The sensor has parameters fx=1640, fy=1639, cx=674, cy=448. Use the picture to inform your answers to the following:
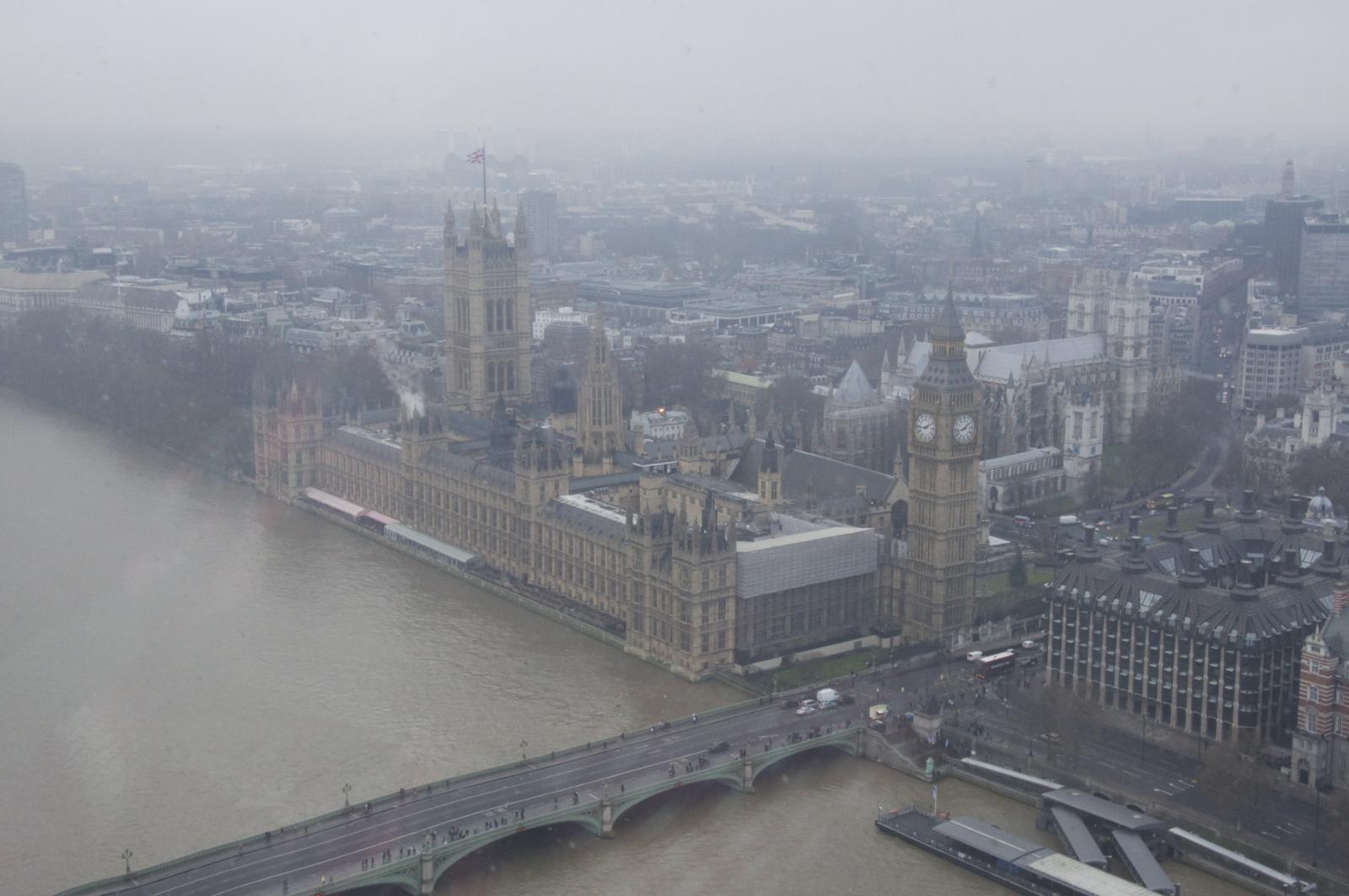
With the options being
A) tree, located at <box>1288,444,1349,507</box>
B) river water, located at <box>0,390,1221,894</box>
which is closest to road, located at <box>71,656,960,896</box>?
river water, located at <box>0,390,1221,894</box>

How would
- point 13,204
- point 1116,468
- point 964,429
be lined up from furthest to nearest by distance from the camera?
point 13,204 < point 1116,468 < point 964,429

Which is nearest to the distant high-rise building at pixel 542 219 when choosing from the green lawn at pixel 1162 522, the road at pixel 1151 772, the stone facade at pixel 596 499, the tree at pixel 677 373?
the tree at pixel 677 373

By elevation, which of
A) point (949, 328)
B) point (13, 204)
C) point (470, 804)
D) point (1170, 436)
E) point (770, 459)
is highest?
point (13, 204)

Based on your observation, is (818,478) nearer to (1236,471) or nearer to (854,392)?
(854,392)

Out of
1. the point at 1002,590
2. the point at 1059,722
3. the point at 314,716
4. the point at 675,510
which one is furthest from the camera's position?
the point at 675,510

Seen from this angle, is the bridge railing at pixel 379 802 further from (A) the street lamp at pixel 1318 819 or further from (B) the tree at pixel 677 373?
(B) the tree at pixel 677 373

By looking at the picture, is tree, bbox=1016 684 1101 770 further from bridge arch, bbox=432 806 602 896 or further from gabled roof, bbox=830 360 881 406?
gabled roof, bbox=830 360 881 406

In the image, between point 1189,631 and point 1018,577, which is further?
point 1018,577

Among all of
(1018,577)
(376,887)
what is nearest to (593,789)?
(376,887)

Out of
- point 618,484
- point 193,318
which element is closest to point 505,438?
point 618,484
